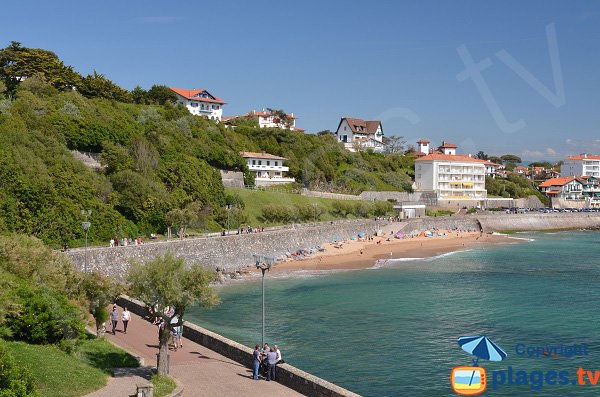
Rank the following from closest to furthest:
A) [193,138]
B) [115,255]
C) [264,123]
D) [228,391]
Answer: [228,391] < [115,255] < [193,138] < [264,123]

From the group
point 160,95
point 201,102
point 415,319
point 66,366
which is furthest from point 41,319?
point 201,102

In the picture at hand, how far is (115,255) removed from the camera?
1705 inches

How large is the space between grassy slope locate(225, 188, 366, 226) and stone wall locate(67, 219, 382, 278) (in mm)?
4793

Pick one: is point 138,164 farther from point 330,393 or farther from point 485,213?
point 485,213

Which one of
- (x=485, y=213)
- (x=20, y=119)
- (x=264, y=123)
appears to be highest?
(x=264, y=123)

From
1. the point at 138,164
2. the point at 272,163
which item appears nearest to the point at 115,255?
the point at 138,164

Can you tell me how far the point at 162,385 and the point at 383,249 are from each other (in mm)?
54414

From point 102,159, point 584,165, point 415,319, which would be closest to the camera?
point 415,319

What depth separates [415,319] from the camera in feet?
112

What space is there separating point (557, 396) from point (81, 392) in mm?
15808

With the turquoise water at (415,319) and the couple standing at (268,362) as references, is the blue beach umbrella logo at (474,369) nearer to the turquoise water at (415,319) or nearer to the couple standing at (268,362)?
the turquoise water at (415,319)

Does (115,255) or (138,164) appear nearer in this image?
(115,255)

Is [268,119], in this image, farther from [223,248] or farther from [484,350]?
[484,350]

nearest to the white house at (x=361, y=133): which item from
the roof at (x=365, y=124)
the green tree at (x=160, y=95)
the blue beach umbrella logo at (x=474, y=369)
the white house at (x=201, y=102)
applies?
the roof at (x=365, y=124)
